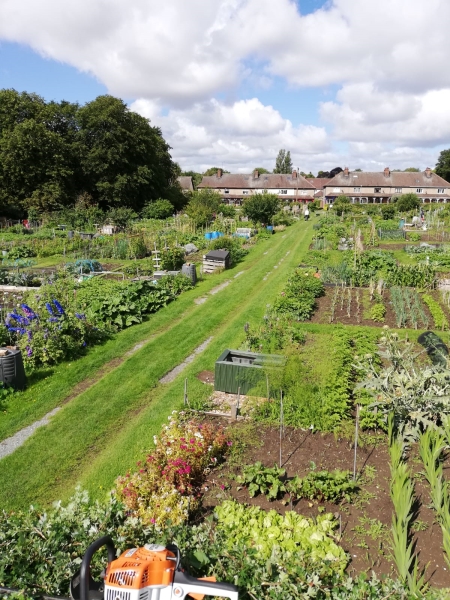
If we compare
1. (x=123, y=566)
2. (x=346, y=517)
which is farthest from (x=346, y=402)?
(x=123, y=566)

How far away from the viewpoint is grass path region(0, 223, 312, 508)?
620 centimetres

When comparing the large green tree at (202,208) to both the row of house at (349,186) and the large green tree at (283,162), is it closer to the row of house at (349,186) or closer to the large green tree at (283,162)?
the row of house at (349,186)

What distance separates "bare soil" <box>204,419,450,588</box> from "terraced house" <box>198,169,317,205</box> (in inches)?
2469

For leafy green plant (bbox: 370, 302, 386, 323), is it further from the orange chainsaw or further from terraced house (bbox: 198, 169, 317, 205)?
terraced house (bbox: 198, 169, 317, 205)

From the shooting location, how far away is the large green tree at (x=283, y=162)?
97250mm

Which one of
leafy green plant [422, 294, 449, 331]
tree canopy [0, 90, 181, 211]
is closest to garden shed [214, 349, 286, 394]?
leafy green plant [422, 294, 449, 331]

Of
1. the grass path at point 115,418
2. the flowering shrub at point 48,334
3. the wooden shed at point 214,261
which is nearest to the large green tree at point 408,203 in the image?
the wooden shed at point 214,261

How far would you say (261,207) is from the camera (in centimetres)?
3388

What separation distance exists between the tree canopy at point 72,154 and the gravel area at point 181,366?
29.6 m

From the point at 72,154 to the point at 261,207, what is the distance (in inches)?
714

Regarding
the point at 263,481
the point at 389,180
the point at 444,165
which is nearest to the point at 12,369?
the point at 263,481

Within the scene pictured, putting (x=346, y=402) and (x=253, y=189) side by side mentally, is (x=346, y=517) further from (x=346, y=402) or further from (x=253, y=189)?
(x=253, y=189)

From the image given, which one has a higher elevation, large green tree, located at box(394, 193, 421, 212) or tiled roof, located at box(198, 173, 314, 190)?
tiled roof, located at box(198, 173, 314, 190)

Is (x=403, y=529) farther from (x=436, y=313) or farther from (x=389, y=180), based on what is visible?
(x=389, y=180)
